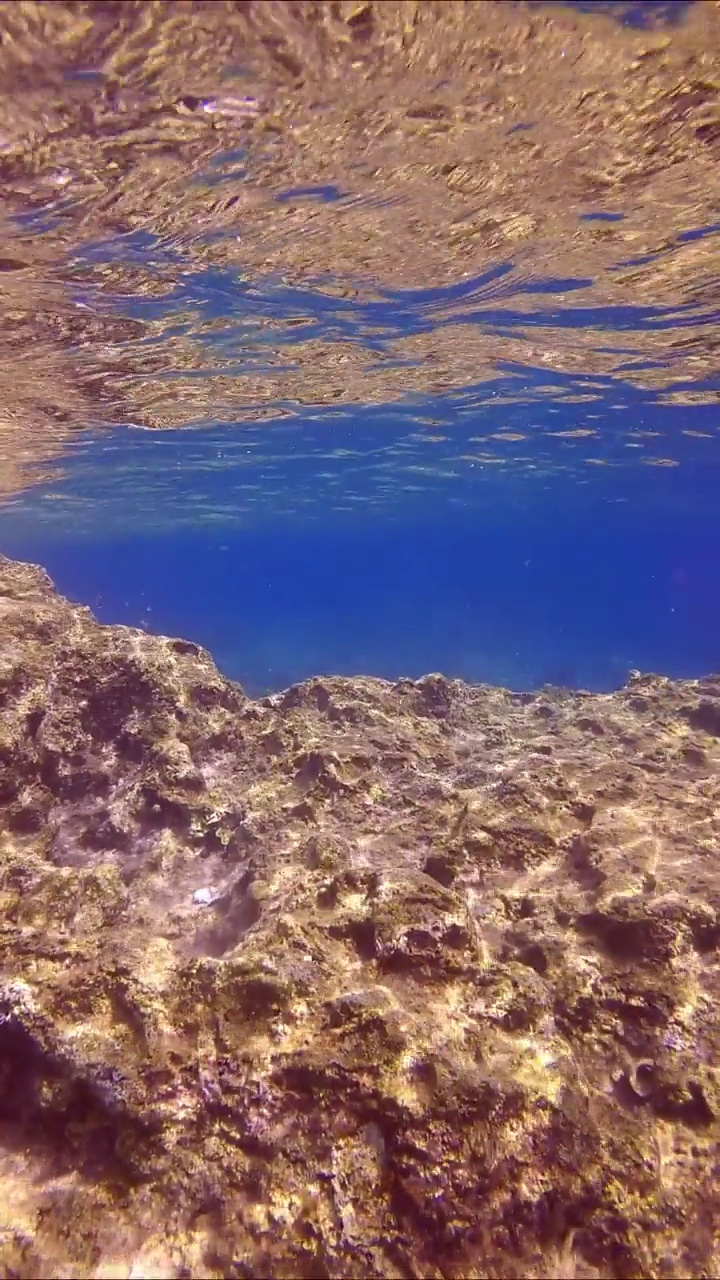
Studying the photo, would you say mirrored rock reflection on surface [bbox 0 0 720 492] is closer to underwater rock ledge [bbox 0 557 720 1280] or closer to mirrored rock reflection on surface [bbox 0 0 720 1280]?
mirrored rock reflection on surface [bbox 0 0 720 1280]

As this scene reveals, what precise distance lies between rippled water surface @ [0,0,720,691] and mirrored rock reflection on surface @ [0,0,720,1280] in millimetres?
65

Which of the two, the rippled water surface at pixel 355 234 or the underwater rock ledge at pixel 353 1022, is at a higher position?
the rippled water surface at pixel 355 234

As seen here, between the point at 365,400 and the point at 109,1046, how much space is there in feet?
68.3

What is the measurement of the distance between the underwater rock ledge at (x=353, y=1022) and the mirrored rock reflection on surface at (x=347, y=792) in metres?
0.02

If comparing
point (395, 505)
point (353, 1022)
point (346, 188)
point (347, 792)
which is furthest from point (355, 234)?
point (395, 505)

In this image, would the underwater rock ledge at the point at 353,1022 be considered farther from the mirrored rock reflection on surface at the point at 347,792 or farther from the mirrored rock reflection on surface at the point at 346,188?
the mirrored rock reflection on surface at the point at 346,188

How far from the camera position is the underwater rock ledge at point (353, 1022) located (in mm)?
3873

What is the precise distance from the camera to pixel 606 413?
24.3 m

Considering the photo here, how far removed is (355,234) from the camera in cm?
1159

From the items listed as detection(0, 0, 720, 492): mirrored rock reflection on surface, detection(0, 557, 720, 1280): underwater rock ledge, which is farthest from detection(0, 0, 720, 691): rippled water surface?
detection(0, 557, 720, 1280): underwater rock ledge

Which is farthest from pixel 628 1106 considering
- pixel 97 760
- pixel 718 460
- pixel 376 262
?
pixel 718 460

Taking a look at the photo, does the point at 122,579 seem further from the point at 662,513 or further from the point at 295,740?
the point at 295,740

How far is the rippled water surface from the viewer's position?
738 centimetres

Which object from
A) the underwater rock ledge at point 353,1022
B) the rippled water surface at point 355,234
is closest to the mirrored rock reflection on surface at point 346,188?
the rippled water surface at point 355,234
